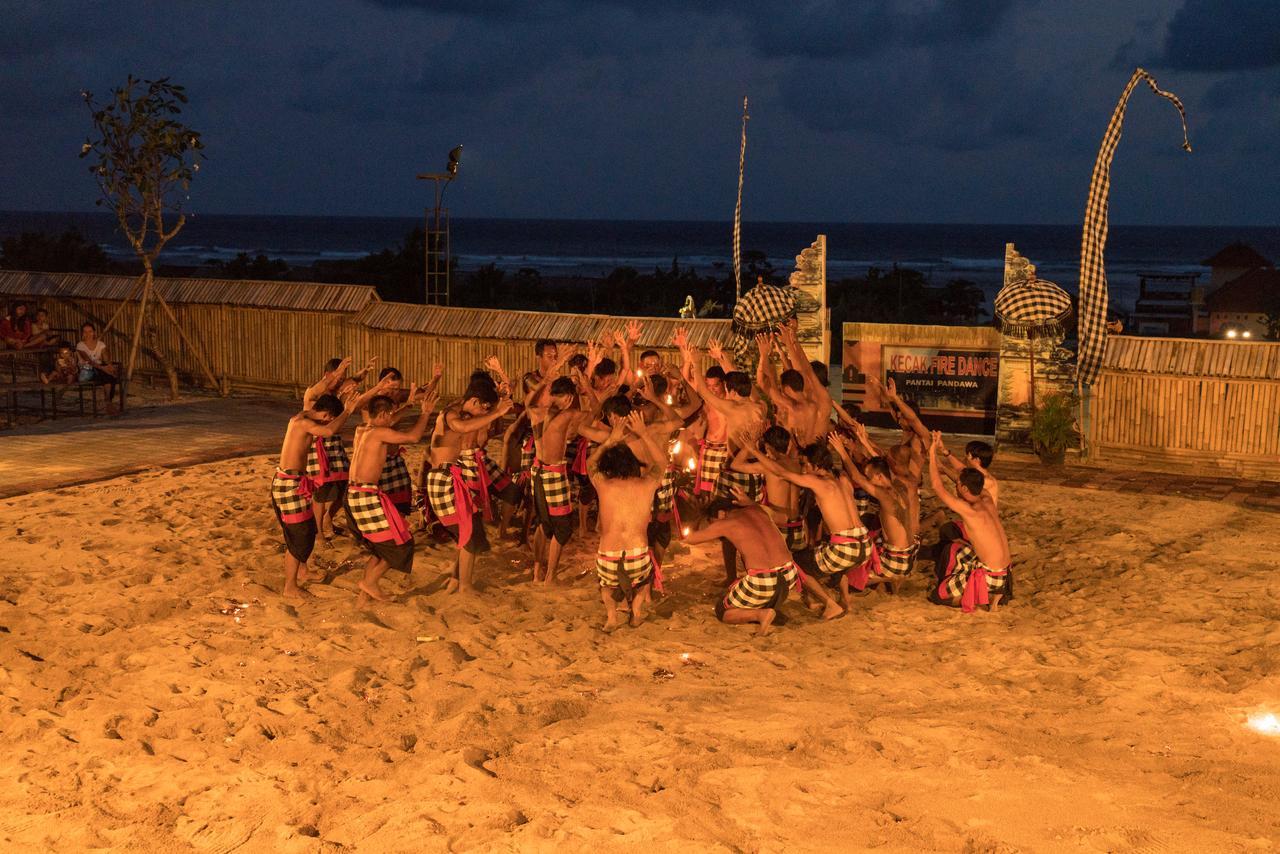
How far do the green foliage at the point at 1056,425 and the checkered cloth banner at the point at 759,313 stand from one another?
311 cm

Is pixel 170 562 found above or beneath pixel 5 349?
beneath

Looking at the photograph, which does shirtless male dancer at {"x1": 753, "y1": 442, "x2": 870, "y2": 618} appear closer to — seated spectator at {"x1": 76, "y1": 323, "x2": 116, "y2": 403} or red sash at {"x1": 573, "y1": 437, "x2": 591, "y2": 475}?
red sash at {"x1": 573, "y1": 437, "x2": 591, "y2": 475}

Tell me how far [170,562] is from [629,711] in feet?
14.5

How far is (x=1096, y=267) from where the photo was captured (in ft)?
45.9

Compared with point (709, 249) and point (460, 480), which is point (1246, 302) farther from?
point (709, 249)

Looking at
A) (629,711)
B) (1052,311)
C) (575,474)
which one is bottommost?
(629,711)

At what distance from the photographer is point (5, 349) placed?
1733 cm

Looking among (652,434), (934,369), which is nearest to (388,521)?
(652,434)

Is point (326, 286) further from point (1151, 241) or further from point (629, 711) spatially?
point (1151, 241)

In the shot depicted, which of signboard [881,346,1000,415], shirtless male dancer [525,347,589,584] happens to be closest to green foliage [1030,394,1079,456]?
signboard [881,346,1000,415]

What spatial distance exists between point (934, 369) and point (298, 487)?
343 inches

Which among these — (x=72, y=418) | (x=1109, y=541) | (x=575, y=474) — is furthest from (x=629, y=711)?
(x=72, y=418)

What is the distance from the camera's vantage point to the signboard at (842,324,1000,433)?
15078 mm

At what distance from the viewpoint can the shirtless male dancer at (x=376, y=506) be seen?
29.3ft
